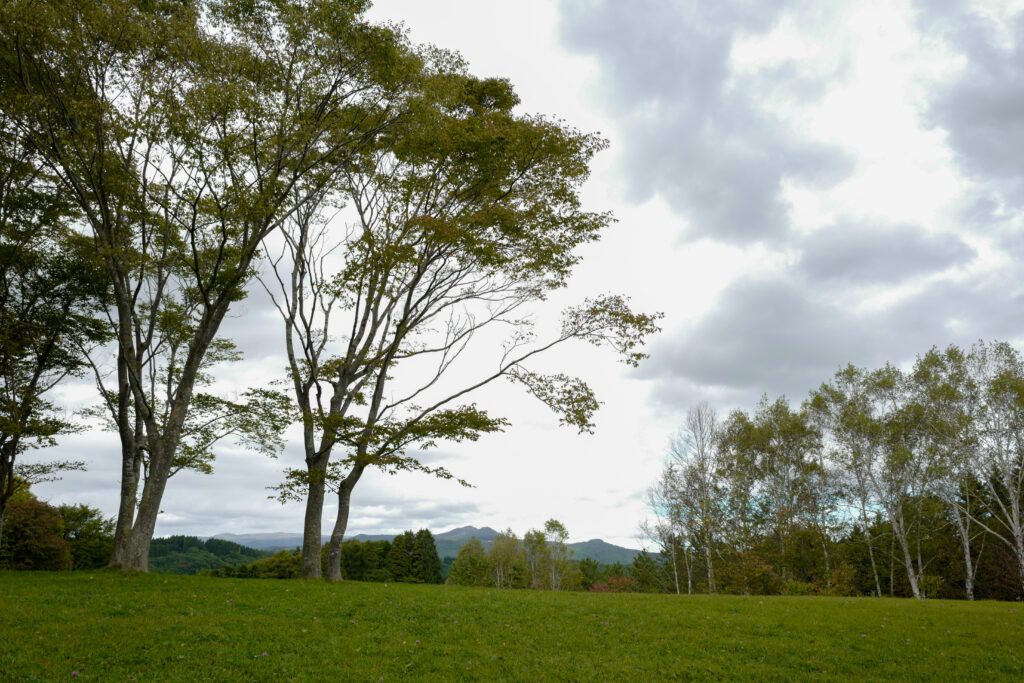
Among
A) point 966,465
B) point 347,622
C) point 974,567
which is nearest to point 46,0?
point 347,622

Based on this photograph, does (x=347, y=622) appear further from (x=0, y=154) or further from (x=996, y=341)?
(x=996, y=341)

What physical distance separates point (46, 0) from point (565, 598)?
65.9 feet

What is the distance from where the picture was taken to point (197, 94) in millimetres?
14336

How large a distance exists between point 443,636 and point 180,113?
14.8m

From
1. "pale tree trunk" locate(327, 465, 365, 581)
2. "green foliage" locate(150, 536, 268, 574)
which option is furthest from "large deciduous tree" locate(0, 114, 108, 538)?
"green foliage" locate(150, 536, 268, 574)

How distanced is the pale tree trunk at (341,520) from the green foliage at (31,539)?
31725 millimetres

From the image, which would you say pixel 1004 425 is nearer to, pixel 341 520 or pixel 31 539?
pixel 341 520

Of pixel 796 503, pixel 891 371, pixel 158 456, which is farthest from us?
pixel 796 503

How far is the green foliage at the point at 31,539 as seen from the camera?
3525 cm

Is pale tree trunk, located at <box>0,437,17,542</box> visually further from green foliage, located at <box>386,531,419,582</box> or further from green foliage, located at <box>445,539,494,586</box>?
green foliage, located at <box>445,539,494,586</box>

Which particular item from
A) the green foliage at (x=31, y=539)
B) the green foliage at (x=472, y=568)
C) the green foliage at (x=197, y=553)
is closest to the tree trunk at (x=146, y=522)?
the green foliage at (x=31, y=539)

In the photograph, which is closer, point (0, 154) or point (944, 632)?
point (944, 632)

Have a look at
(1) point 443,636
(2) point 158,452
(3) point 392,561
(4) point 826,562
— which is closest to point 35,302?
(2) point 158,452

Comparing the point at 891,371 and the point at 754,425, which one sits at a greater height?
the point at 891,371
